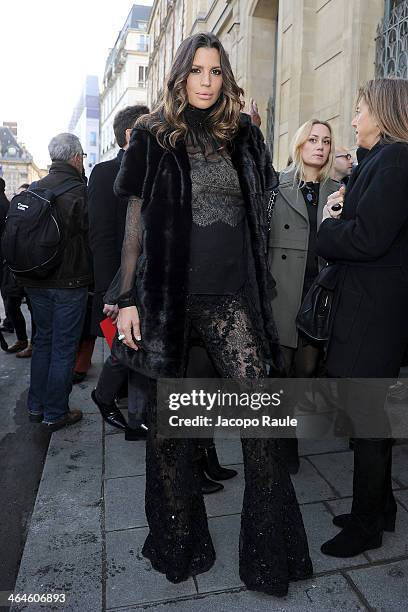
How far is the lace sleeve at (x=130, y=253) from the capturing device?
215cm

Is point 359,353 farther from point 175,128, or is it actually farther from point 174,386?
point 175,128

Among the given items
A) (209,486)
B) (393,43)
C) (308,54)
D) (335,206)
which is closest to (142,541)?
(209,486)

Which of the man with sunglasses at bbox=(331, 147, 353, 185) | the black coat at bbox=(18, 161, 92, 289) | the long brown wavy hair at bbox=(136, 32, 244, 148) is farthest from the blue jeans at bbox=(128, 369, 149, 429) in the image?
the man with sunglasses at bbox=(331, 147, 353, 185)

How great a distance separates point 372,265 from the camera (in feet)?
7.64

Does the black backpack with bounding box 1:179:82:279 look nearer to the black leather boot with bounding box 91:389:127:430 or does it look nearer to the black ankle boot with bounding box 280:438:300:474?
the black leather boot with bounding box 91:389:127:430

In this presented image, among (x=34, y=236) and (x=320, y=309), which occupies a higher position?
(x=34, y=236)

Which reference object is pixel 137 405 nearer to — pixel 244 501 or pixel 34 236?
pixel 34 236

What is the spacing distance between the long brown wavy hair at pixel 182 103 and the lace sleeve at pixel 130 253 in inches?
→ 11.4

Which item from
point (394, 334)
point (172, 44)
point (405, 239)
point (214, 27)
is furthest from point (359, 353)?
point (172, 44)

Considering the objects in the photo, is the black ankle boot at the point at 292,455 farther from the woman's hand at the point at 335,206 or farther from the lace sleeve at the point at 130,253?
the lace sleeve at the point at 130,253

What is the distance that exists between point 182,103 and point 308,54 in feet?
22.4

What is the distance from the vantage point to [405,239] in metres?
2.32

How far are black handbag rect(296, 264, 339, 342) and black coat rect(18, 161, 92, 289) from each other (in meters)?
1.98

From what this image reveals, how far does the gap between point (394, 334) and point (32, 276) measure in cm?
258
